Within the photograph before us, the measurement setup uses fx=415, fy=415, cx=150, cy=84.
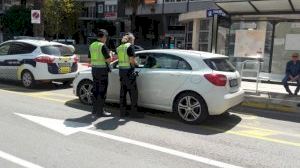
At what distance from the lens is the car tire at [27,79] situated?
12.4m

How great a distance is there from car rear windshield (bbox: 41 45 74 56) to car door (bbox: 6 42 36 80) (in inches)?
15.1

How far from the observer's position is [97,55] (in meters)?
8.48

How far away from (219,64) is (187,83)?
2.72 feet

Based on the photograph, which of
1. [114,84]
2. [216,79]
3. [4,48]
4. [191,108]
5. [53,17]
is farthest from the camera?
[53,17]

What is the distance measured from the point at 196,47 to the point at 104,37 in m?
11.6

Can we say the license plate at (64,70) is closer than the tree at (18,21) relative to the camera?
Yes

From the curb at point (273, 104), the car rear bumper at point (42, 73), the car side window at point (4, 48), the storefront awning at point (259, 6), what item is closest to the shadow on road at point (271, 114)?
the curb at point (273, 104)

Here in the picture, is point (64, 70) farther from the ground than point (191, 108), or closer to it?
farther from the ground

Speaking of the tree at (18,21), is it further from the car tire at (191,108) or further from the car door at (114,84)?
the car tire at (191,108)

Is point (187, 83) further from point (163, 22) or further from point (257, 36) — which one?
point (163, 22)

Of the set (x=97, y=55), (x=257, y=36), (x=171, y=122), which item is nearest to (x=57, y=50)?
(x=97, y=55)

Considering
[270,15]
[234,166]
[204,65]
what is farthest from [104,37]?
[270,15]

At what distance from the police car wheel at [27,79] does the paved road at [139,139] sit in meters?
2.74

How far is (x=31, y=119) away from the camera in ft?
26.2
